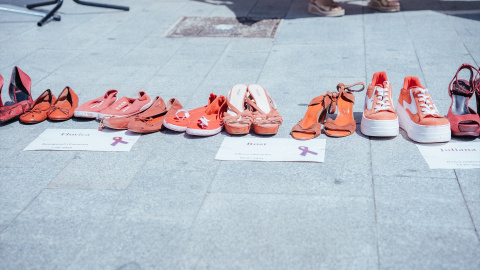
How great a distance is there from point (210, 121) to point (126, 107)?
0.79 m

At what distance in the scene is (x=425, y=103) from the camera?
336cm

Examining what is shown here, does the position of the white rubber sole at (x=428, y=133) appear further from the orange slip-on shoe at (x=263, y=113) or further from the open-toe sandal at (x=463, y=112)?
the orange slip-on shoe at (x=263, y=113)

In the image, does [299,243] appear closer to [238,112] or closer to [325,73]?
[238,112]

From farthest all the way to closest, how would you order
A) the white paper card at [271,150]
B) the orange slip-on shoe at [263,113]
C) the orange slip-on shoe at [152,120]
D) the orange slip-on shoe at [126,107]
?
→ the orange slip-on shoe at [126,107]
the orange slip-on shoe at [152,120]
the orange slip-on shoe at [263,113]
the white paper card at [271,150]

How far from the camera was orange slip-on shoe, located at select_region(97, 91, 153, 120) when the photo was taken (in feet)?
12.5

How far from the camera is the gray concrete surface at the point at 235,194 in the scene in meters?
2.31

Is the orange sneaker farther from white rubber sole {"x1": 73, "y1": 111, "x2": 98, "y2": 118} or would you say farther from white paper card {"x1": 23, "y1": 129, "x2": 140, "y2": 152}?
white rubber sole {"x1": 73, "y1": 111, "x2": 98, "y2": 118}

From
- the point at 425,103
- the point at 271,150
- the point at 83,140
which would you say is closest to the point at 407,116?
the point at 425,103

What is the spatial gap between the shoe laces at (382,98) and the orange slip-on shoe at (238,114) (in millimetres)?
972

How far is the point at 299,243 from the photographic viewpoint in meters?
2.36

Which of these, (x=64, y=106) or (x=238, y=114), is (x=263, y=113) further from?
(x=64, y=106)

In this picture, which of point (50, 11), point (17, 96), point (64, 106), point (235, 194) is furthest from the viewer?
point (50, 11)

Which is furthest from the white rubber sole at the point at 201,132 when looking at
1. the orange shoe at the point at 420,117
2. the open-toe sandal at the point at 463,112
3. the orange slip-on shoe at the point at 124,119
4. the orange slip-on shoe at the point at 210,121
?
the open-toe sandal at the point at 463,112

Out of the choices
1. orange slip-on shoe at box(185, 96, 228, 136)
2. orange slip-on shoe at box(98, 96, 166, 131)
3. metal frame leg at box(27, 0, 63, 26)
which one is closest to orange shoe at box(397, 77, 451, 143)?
orange slip-on shoe at box(185, 96, 228, 136)
